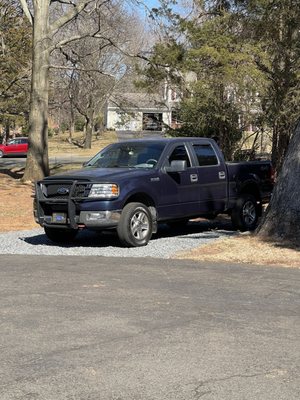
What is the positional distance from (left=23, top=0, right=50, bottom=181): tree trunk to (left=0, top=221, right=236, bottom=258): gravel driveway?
9634 millimetres

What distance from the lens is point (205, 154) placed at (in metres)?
12.8

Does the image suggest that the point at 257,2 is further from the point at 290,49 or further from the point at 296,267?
the point at 296,267

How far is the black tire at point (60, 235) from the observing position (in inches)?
470

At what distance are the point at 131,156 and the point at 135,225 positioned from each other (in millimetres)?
1640

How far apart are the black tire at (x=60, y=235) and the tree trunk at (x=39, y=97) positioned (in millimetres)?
11325

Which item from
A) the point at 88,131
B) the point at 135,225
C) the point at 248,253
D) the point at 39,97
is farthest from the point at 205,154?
the point at 88,131

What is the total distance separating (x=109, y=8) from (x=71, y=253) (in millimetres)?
16280

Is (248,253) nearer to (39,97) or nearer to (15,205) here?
(15,205)

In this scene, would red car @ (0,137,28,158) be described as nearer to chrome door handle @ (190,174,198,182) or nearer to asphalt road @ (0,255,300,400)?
chrome door handle @ (190,174,198,182)

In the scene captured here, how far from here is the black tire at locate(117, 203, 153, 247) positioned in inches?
424

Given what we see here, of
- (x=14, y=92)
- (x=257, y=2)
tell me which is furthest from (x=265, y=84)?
(x=14, y=92)

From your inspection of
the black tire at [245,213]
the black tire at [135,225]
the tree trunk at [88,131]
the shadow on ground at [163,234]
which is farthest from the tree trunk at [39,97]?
the tree trunk at [88,131]

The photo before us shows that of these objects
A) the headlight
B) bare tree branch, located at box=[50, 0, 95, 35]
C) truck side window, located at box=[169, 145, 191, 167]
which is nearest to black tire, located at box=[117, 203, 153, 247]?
the headlight

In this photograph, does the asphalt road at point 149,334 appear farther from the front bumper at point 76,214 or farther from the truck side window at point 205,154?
the truck side window at point 205,154
